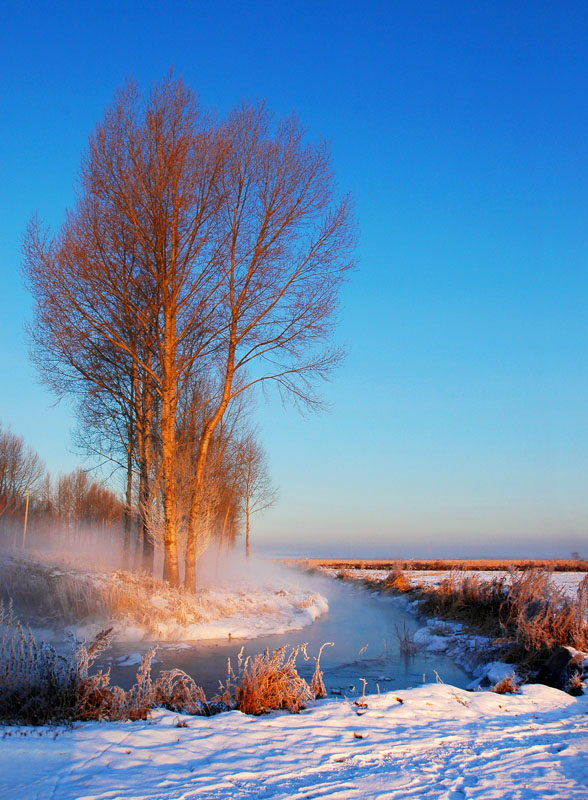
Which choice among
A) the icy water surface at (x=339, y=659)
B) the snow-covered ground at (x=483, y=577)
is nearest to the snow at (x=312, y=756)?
the icy water surface at (x=339, y=659)

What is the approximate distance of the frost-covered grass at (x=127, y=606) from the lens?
34.0 ft

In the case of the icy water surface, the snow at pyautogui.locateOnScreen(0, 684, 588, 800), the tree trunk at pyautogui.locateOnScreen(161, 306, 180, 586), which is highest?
the tree trunk at pyautogui.locateOnScreen(161, 306, 180, 586)

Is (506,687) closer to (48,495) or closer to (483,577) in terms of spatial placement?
(483,577)

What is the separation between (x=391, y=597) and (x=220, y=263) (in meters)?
12.2

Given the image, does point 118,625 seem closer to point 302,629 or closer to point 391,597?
point 302,629

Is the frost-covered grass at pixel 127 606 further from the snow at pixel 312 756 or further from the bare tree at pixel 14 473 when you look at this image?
the bare tree at pixel 14 473

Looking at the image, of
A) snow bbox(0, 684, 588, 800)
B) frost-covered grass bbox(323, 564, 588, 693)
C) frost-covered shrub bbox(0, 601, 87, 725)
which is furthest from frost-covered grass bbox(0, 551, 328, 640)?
snow bbox(0, 684, 588, 800)

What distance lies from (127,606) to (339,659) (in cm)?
440

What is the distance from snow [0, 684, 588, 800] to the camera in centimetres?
324

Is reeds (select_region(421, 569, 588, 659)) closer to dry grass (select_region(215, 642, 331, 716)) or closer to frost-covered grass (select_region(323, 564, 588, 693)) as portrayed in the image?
frost-covered grass (select_region(323, 564, 588, 693))

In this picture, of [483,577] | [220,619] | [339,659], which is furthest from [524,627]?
[483,577]

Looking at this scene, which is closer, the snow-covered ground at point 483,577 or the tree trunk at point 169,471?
the tree trunk at point 169,471

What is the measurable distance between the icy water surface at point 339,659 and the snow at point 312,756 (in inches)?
66.6

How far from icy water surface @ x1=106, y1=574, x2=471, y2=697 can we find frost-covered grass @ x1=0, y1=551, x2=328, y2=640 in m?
0.54
